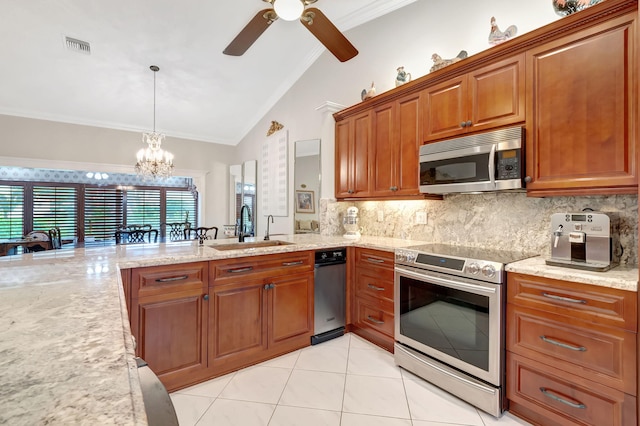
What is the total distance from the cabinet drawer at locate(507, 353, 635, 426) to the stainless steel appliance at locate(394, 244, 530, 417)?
0.10 meters

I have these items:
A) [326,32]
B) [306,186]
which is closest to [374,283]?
[306,186]

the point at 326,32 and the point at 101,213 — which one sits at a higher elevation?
the point at 326,32

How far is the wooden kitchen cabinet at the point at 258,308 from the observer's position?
2.14 m

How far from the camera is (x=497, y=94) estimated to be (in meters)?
2.08

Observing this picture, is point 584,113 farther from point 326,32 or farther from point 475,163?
point 326,32

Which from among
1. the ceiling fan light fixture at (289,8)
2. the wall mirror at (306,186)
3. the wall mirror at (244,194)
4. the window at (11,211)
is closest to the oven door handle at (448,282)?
the wall mirror at (306,186)

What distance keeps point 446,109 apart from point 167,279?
2.46 m

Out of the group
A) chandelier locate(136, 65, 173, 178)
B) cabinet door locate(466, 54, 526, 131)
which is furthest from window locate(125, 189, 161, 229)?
cabinet door locate(466, 54, 526, 131)

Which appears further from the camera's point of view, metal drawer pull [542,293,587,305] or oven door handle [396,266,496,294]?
oven door handle [396,266,496,294]

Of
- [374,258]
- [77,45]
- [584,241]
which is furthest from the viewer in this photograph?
[77,45]

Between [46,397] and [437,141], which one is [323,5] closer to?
[437,141]

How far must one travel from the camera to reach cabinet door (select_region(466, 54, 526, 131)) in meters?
1.97

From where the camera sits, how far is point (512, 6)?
2277 millimetres

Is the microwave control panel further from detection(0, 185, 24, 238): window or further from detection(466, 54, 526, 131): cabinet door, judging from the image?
detection(0, 185, 24, 238): window
